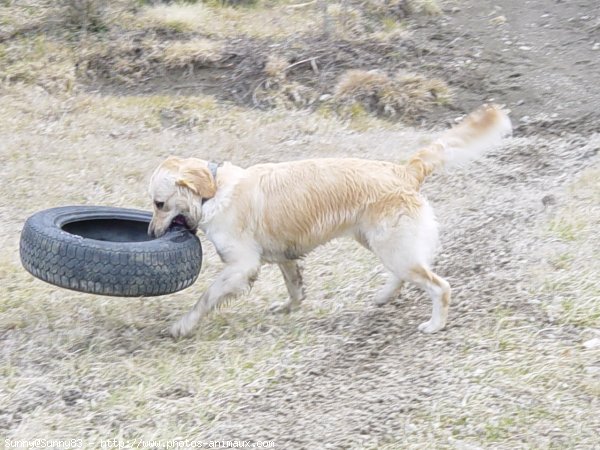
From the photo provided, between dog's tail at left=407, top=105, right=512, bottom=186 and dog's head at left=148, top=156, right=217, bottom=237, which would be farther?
dog's tail at left=407, top=105, right=512, bottom=186

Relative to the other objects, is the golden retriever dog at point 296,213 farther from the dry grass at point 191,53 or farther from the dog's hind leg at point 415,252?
the dry grass at point 191,53

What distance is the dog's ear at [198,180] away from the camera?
520cm

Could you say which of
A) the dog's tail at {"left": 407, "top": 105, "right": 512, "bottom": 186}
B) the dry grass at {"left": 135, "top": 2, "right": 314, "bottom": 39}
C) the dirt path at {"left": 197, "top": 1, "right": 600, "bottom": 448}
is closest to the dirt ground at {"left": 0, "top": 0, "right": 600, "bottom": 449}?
the dirt path at {"left": 197, "top": 1, "right": 600, "bottom": 448}

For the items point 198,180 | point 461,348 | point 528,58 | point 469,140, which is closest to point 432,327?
point 461,348

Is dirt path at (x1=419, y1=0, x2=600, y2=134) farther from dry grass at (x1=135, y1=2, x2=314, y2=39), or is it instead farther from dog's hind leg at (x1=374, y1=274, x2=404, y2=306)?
dog's hind leg at (x1=374, y1=274, x2=404, y2=306)

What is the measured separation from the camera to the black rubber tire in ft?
16.4

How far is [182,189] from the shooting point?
5.23m

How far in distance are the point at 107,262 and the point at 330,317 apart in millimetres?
1450

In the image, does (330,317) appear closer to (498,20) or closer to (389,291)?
(389,291)

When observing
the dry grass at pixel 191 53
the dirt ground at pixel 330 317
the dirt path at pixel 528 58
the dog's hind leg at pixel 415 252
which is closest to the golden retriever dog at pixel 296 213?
the dog's hind leg at pixel 415 252

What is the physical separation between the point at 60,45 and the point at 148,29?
1.15 m

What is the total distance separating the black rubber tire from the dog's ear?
0.32 meters

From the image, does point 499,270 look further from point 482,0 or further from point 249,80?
point 482,0

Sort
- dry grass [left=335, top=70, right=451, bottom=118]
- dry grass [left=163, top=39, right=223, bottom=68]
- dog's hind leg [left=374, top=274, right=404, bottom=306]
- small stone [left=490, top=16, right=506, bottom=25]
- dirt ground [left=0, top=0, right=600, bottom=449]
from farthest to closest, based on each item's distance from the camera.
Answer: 1. small stone [left=490, top=16, right=506, bottom=25]
2. dry grass [left=163, top=39, right=223, bottom=68]
3. dry grass [left=335, top=70, right=451, bottom=118]
4. dog's hind leg [left=374, top=274, right=404, bottom=306]
5. dirt ground [left=0, top=0, right=600, bottom=449]
